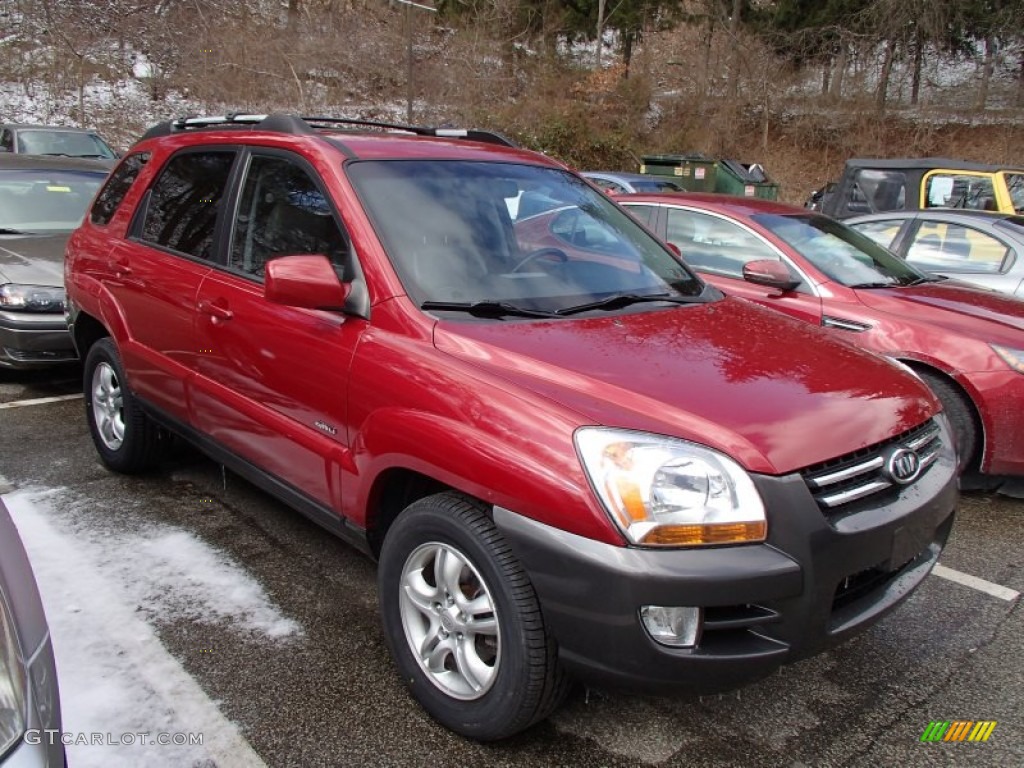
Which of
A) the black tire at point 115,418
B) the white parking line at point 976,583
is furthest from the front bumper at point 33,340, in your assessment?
the white parking line at point 976,583

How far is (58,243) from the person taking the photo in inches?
259

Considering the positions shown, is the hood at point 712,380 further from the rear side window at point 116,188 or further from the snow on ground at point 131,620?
the rear side window at point 116,188

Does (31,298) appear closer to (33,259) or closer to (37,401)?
(33,259)

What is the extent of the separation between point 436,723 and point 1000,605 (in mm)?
2451

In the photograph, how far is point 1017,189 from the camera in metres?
8.64

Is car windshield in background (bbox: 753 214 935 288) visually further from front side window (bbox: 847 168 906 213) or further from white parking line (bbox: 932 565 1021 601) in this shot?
front side window (bbox: 847 168 906 213)

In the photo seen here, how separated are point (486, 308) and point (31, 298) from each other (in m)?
4.51

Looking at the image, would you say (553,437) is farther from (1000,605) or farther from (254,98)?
(254,98)

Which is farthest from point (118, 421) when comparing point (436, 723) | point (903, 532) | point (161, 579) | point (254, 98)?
point (254, 98)

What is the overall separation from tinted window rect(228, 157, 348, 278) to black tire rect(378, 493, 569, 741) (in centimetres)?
107

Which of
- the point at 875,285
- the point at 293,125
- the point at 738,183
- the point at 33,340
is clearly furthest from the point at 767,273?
the point at 738,183

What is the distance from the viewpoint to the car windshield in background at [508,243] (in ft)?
9.15

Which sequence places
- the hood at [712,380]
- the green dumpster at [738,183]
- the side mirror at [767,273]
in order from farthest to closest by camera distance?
the green dumpster at [738,183], the side mirror at [767,273], the hood at [712,380]

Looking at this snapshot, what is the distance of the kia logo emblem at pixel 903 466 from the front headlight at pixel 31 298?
18.4 feet
